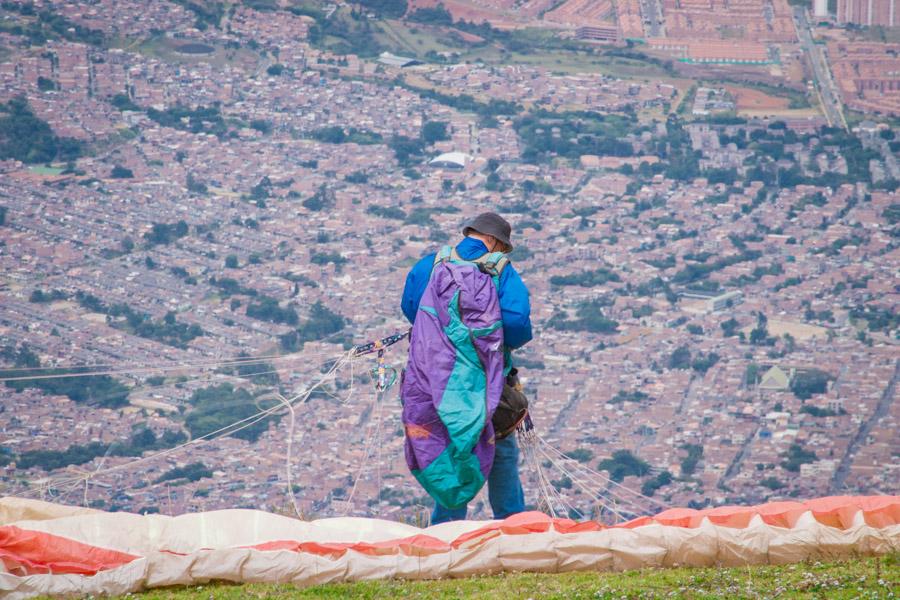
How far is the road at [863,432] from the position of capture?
882 inches

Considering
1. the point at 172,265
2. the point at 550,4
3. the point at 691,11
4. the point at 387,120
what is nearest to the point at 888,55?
the point at 691,11

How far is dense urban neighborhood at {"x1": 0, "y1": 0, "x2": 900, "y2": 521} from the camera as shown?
22.9 meters

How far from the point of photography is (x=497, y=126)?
1801 inches

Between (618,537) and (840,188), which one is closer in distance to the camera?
(618,537)

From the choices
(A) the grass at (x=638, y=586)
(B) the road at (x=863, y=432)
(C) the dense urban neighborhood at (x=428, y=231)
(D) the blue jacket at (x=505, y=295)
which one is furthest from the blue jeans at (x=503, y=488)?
(B) the road at (x=863, y=432)

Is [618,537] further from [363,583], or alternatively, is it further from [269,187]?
[269,187]

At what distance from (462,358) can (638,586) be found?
3.48 feet

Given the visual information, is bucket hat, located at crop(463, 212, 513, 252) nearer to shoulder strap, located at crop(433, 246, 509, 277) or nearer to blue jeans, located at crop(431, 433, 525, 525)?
shoulder strap, located at crop(433, 246, 509, 277)

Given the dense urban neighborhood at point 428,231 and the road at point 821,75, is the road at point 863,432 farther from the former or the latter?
the road at point 821,75

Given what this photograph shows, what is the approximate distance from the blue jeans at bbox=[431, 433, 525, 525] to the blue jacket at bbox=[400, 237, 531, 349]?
42cm

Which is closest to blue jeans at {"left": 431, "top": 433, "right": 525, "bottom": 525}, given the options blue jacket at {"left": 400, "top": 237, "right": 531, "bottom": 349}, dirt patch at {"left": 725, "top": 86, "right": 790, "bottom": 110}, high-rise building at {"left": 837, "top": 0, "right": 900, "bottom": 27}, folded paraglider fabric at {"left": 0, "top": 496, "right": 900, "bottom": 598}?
folded paraglider fabric at {"left": 0, "top": 496, "right": 900, "bottom": 598}

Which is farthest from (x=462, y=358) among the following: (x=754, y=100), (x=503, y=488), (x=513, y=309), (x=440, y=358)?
(x=754, y=100)

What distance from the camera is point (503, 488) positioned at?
534cm

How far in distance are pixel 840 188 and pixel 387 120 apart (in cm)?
1462
